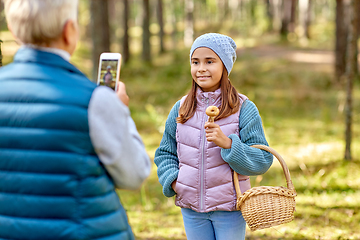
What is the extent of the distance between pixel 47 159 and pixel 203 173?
1208 millimetres

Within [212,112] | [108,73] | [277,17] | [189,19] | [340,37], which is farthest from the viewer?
[277,17]

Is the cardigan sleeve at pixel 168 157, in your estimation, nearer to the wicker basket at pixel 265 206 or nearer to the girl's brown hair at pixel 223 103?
the girl's brown hair at pixel 223 103

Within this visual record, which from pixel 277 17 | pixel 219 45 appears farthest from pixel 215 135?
pixel 277 17

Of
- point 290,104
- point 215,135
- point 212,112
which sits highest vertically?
point 212,112

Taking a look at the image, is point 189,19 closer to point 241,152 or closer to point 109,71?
point 241,152

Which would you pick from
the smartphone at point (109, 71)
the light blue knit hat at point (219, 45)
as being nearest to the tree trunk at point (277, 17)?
the light blue knit hat at point (219, 45)

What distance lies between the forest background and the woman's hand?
1.88 m

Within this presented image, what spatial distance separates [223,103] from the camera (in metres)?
2.51

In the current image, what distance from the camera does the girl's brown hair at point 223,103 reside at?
2.48 m

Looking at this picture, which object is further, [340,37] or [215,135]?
[340,37]

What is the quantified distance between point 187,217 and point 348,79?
504cm

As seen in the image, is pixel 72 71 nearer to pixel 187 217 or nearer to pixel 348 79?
pixel 187 217

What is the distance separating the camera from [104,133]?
4.83ft

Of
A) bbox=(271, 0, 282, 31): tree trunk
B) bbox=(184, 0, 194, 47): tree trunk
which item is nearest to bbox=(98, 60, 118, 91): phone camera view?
bbox=(184, 0, 194, 47): tree trunk
